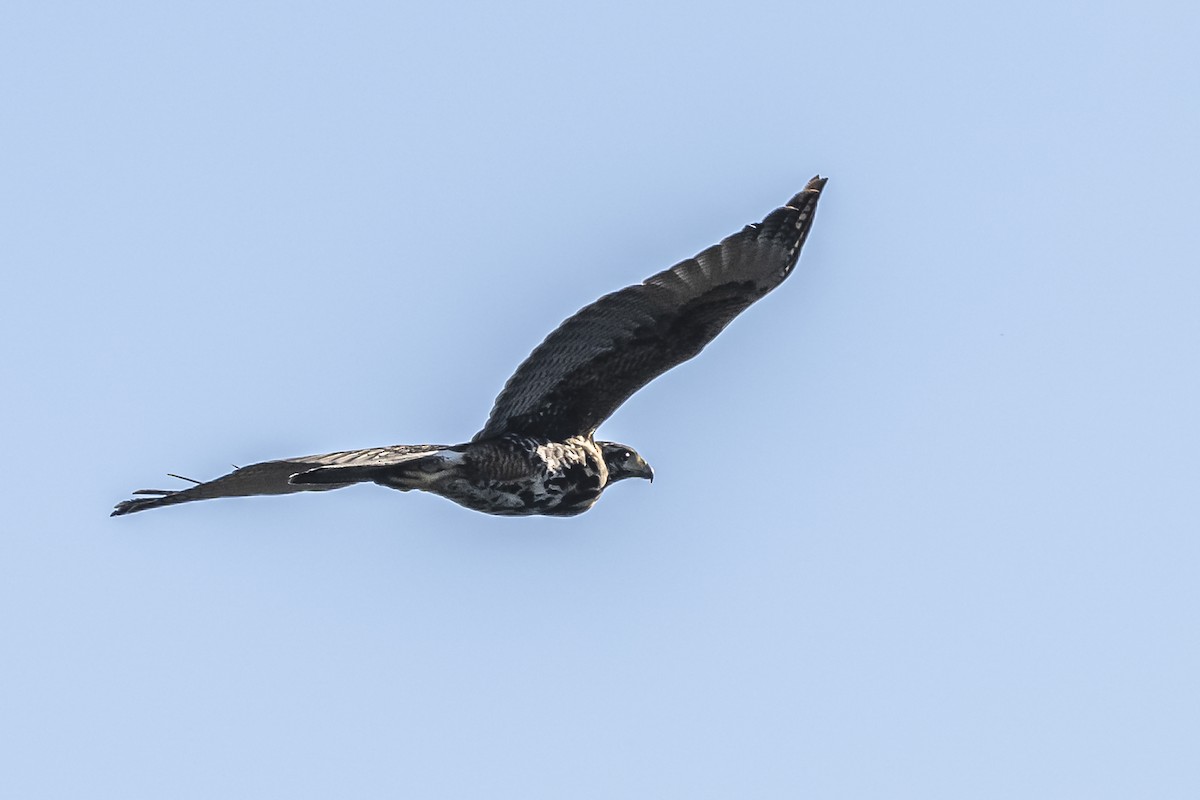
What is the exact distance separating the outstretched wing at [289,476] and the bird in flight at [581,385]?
1 centimetres

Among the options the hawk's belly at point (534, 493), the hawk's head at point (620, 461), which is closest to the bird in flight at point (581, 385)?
the hawk's belly at point (534, 493)

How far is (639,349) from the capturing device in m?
14.3

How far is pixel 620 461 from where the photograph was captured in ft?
48.8

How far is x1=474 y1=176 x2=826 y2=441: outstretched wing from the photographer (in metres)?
13.8

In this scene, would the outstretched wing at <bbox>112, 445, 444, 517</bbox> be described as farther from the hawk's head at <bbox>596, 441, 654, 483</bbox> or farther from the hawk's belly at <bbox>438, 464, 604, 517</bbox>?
the hawk's head at <bbox>596, 441, 654, 483</bbox>

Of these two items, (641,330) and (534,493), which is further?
(641,330)

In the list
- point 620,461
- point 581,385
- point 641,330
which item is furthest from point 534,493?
point 641,330

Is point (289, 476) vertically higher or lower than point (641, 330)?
lower

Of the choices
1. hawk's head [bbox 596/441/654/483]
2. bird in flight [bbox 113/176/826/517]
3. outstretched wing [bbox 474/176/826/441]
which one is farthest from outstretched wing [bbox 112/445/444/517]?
hawk's head [bbox 596/441/654/483]

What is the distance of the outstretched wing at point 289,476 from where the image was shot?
1224 cm

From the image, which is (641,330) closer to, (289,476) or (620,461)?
(620,461)

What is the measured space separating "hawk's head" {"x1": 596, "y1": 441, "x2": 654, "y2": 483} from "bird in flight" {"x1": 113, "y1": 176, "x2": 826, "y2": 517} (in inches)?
13.2

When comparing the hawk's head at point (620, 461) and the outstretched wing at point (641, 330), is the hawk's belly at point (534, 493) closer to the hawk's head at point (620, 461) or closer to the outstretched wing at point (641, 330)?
the outstretched wing at point (641, 330)

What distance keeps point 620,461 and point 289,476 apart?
3071 mm
